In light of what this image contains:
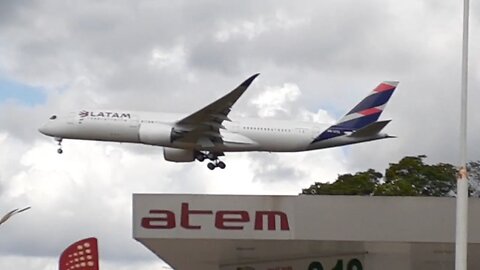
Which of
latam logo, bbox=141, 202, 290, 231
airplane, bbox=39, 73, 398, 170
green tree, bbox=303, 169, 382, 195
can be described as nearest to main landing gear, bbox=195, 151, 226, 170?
airplane, bbox=39, 73, 398, 170

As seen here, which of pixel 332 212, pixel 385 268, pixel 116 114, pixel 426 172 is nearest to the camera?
pixel 332 212

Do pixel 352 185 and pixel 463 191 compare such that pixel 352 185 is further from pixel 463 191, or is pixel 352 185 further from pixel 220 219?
pixel 463 191

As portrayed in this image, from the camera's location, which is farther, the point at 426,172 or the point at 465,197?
the point at 426,172

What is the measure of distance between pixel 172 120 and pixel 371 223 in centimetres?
3018

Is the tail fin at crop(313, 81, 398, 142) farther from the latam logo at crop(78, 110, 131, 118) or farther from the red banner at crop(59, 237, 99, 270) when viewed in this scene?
the red banner at crop(59, 237, 99, 270)

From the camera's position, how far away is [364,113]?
54406mm

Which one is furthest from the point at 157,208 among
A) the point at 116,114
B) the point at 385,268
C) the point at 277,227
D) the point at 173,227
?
the point at 116,114

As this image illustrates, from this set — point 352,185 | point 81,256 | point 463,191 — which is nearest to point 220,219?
point 463,191

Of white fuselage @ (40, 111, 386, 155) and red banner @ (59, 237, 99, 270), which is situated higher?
white fuselage @ (40, 111, 386, 155)

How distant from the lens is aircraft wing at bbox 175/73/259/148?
164ft

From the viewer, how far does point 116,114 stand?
49656mm

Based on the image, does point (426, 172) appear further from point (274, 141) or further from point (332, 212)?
point (332, 212)

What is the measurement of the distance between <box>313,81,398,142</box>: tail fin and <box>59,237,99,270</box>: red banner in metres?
42.6

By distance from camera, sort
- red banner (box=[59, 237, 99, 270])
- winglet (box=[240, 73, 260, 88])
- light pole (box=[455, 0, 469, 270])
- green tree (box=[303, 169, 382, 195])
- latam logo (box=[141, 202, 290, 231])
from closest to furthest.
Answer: red banner (box=[59, 237, 99, 270]) → light pole (box=[455, 0, 469, 270]) → latam logo (box=[141, 202, 290, 231]) → winglet (box=[240, 73, 260, 88]) → green tree (box=[303, 169, 382, 195])
